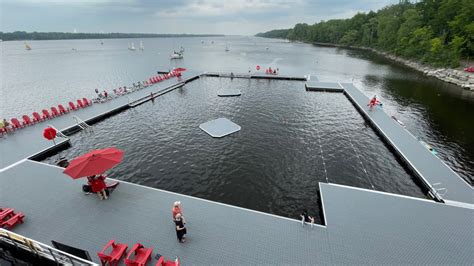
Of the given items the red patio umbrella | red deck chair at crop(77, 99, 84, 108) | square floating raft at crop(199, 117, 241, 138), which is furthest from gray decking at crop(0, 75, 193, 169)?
square floating raft at crop(199, 117, 241, 138)

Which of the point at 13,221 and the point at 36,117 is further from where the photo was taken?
the point at 36,117

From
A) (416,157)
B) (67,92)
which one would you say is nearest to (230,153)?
(416,157)

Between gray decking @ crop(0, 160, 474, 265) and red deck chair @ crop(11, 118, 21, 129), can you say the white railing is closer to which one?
gray decking @ crop(0, 160, 474, 265)

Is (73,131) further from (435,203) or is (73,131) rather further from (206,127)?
(435,203)

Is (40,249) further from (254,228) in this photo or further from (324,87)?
(324,87)

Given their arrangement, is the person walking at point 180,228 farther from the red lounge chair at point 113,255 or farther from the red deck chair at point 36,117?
the red deck chair at point 36,117

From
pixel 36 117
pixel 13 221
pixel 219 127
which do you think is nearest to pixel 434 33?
pixel 219 127
